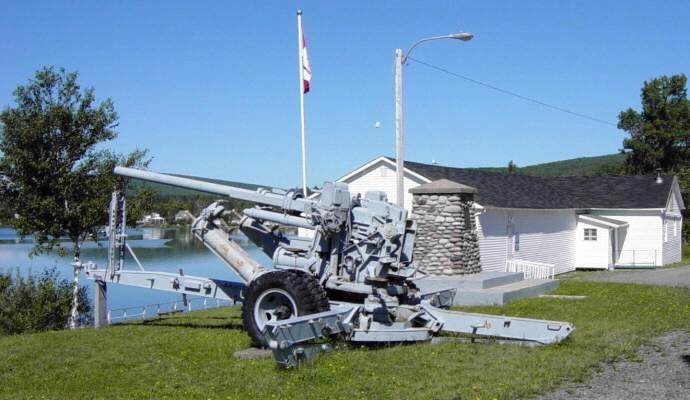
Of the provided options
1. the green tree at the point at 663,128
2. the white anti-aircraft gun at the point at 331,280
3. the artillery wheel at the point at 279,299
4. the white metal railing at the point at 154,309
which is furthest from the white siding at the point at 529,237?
the green tree at the point at 663,128

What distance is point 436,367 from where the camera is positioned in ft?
32.2

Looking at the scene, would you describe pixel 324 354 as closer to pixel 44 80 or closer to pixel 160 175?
pixel 160 175

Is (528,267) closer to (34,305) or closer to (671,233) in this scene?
(671,233)

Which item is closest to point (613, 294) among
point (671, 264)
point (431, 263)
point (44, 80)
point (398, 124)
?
point (431, 263)

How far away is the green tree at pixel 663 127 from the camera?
66.8m

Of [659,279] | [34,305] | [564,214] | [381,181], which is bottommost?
[34,305]

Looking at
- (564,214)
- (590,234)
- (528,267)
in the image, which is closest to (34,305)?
(528,267)

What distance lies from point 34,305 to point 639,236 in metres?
27.0

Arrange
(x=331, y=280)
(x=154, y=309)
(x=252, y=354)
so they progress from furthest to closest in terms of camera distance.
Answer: (x=154, y=309) < (x=331, y=280) < (x=252, y=354)

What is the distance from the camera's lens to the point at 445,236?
2230cm

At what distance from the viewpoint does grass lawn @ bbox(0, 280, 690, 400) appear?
872cm

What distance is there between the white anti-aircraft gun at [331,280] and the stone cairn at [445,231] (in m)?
9.03

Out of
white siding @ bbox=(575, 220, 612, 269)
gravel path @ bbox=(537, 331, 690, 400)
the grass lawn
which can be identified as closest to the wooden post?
the grass lawn

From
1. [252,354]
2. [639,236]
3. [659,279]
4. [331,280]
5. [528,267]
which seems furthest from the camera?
[639,236]
